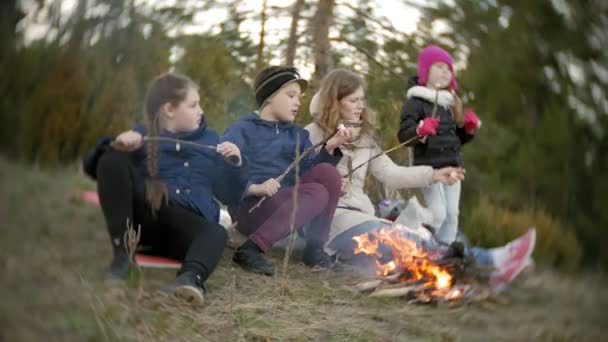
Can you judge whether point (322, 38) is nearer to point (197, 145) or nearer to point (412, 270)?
point (197, 145)

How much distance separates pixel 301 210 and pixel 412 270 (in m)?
0.24

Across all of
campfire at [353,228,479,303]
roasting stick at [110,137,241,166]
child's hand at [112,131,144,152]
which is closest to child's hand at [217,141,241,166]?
roasting stick at [110,137,241,166]

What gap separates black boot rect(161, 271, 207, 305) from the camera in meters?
0.95

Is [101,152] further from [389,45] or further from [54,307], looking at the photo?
[389,45]

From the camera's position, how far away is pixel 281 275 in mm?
1079

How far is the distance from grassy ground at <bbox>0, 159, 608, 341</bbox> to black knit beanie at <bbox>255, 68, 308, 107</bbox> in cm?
25

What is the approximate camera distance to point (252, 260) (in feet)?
3.52

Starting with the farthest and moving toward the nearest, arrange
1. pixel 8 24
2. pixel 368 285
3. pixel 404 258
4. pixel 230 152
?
pixel 404 258 < pixel 368 285 < pixel 230 152 < pixel 8 24

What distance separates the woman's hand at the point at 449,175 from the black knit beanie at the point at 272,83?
34cm

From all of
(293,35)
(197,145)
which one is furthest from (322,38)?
(197,145)

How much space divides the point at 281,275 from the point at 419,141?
0.36 m

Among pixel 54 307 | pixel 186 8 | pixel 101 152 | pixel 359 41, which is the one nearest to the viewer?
pixel 54 307

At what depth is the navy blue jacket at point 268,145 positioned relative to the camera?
107 centimetres

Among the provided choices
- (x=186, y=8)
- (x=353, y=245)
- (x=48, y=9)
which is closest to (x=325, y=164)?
(x=353, y=245)
